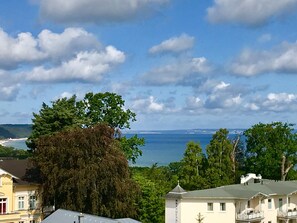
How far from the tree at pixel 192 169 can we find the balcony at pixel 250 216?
7.73m

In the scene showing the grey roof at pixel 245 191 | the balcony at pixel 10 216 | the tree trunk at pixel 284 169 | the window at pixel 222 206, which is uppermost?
the tree trunk at pixel 284 169

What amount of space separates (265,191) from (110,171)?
1533 cm

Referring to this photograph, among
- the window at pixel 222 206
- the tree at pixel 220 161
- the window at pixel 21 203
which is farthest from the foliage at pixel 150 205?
the window at pixel 21 203

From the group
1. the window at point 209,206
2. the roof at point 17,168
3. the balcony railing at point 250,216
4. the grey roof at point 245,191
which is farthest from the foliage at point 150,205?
the roof at point 17,168

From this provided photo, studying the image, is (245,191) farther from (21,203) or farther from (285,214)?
(21,203)

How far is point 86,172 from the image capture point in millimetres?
42500

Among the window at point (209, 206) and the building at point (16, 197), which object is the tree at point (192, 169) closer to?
the window at point (209, 206)

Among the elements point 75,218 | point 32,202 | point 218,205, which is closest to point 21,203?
point 32,202

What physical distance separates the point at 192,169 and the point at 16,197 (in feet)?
61.0

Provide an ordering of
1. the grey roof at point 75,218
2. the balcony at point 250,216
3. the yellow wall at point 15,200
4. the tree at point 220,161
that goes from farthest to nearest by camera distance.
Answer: the tree at point 220,161, the balcony at point 250,216, the yellow wall at point 15,200, the grey roof at point 75,218

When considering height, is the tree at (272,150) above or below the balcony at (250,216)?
above

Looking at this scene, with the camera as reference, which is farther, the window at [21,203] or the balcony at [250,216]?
the balcony at [250,216]

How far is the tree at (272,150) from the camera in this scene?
2451 inches

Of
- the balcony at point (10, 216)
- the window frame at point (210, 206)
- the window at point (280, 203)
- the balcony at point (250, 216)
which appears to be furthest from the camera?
the window at point (280, 203)
